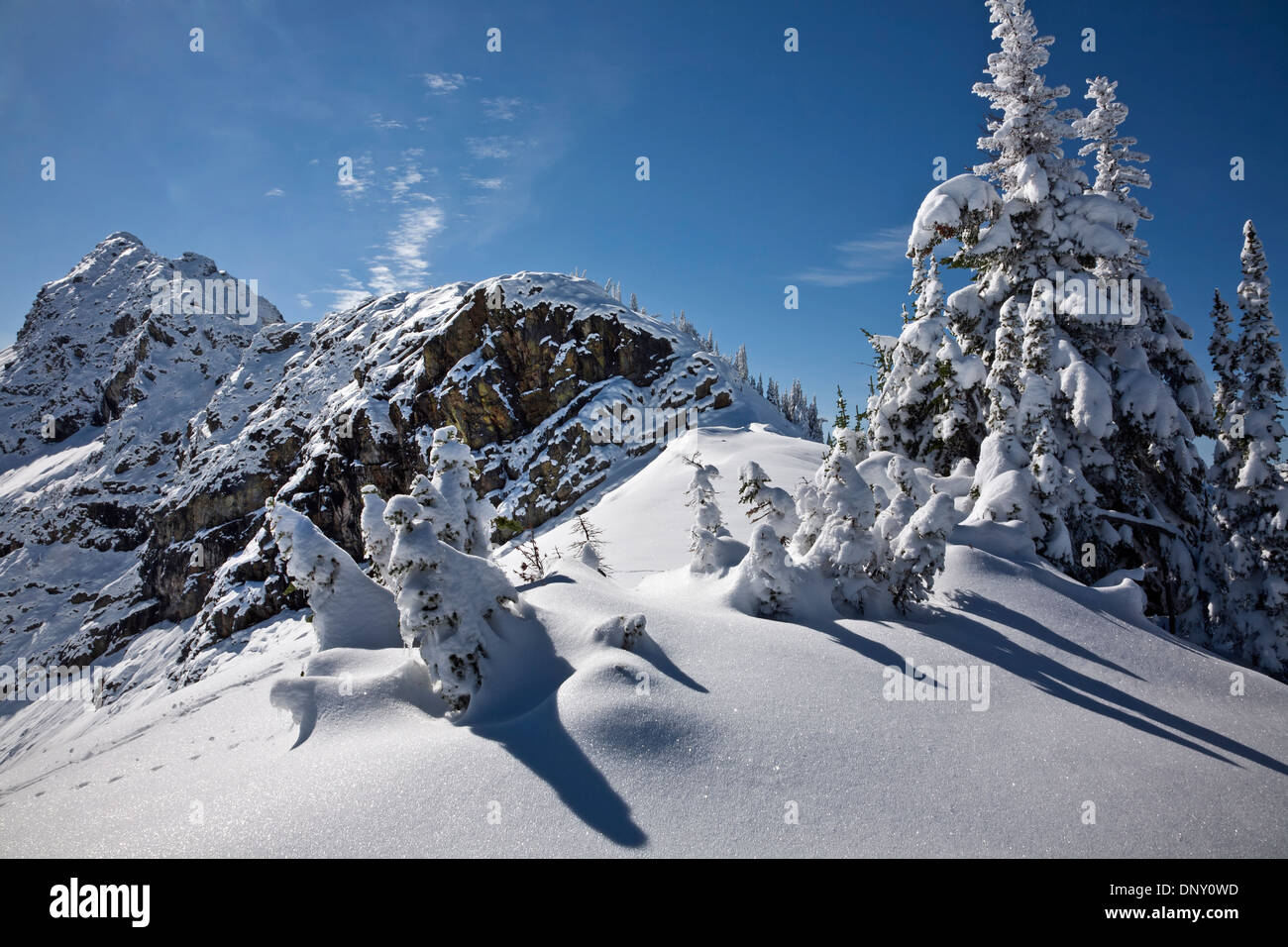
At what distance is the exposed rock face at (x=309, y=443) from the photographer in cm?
5344

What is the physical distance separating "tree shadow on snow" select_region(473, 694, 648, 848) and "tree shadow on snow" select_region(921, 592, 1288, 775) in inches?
204

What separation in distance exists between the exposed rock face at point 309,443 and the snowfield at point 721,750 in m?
39.6

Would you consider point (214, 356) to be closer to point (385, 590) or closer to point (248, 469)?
point (248, 469)

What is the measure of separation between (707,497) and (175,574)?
8665 centimetres

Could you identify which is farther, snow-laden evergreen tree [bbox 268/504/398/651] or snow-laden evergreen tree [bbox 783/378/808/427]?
snow-laden evergreen tree [bbox 783/378/808/427]

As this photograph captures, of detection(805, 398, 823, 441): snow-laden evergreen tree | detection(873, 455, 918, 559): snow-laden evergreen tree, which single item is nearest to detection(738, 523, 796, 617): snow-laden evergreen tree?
detection(873, 455, 918, 559): snow-laden evergreen tree

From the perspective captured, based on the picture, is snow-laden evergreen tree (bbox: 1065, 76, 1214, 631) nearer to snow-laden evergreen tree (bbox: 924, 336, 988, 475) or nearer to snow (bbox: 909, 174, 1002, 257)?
snow-laden evergreen tree (bbox: 924, 336, 988, 475)

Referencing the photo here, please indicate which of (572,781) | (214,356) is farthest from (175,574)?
(572,781)

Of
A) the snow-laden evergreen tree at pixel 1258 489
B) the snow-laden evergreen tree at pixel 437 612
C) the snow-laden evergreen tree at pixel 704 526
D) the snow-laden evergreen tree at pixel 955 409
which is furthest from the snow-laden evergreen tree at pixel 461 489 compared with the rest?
the snow-laden evergreen tree at pixel 1258 489

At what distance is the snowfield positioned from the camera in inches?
160

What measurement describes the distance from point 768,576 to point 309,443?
6990 cm

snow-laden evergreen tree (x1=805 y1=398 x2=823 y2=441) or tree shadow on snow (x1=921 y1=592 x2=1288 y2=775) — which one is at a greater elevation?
snow-laden evergreen tree (x1=805 y1=398 x2=823 y2=441)

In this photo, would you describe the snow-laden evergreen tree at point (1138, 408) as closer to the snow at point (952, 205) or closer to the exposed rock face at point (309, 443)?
the snow at point (952, 205)

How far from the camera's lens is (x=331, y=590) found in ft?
23.8
